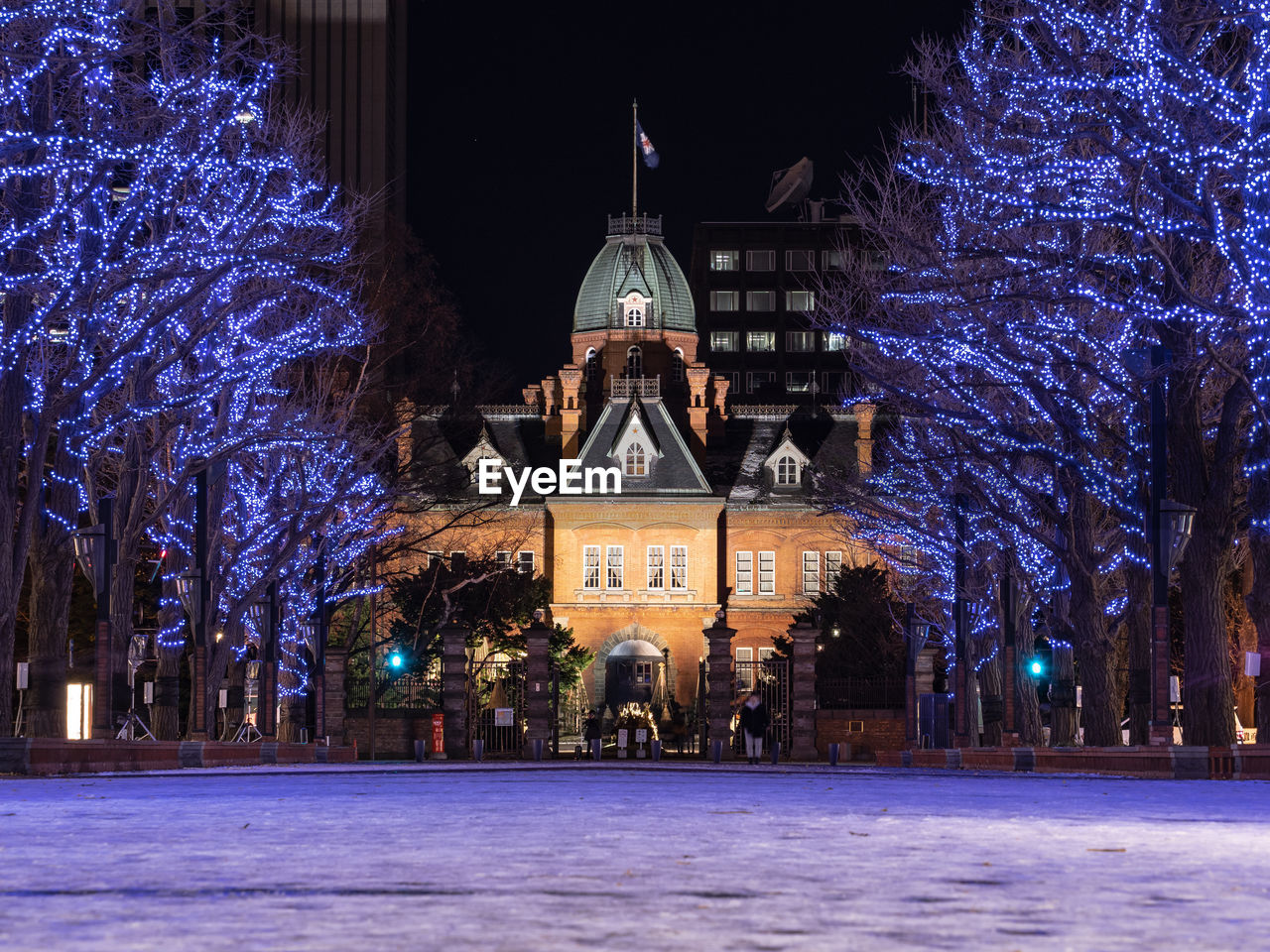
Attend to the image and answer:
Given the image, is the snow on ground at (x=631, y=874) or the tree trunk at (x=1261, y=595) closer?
the snow on ground at (x=631, y=874)

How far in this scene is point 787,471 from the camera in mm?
80438

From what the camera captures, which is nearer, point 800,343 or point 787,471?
point 787,471

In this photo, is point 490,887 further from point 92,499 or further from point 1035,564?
point 1035,564

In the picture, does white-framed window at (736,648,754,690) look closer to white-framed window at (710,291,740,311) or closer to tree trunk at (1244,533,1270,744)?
tree trunk at (1244,533,1270,744)

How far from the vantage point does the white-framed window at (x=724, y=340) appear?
117625 millimetres

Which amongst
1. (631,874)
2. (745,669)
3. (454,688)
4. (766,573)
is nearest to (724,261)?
(766,573)

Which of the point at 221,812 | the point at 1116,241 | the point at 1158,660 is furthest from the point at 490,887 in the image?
the point at 1116,241

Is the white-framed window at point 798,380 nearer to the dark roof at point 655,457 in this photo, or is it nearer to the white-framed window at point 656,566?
the dark roof at point 655,457

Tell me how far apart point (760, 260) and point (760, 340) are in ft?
17.6

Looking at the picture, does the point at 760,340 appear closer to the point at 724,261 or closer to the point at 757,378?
the point at 757,378

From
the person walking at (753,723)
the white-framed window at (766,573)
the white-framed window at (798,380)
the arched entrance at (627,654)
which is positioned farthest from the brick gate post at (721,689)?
the white-framed window at (798,380)

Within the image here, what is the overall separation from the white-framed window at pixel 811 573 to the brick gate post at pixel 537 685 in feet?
129
